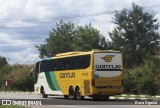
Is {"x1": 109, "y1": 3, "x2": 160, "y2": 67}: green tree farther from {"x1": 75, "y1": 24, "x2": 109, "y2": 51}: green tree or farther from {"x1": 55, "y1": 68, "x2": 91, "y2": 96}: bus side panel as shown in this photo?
{"x1": 55, "y1": 68, "x2": 91, "y2": 96}: bus side panel

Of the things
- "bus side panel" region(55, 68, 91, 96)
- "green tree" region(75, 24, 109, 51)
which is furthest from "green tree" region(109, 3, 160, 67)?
"bus side panel" region(55, 68, 91, 96)

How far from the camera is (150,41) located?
201ft

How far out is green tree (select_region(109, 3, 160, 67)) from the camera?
200ft

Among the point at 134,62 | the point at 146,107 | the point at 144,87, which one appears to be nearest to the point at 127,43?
the point at 134,62

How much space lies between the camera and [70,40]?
→ 82.1 m

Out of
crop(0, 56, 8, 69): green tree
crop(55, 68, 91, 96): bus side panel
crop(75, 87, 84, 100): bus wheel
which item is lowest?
crop(75, 87, 84, 100): bus wheel

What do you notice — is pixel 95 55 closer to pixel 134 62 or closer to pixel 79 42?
pixel 134 62

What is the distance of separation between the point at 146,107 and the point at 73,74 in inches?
436

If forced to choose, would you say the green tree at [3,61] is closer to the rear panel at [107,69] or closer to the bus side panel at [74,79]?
the bus side panel at [74,79]

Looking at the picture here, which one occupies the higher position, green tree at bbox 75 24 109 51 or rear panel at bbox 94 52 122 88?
green tree at bbox 75 24 109 51

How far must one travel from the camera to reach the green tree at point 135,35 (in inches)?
2404

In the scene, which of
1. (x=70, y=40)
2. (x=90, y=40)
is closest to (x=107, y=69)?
(x=90, y=40)

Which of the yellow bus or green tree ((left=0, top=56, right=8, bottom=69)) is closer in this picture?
the yellow bus

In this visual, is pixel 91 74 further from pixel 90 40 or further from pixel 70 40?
pixel 70 40
